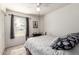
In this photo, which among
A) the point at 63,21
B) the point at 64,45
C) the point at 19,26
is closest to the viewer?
the point at 64,45

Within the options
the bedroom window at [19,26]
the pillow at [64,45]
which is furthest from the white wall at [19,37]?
the pillow at [64,45]

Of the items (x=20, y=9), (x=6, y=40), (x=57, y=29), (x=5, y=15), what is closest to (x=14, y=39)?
(x=6, y=40)

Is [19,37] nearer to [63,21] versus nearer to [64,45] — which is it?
[64,45]

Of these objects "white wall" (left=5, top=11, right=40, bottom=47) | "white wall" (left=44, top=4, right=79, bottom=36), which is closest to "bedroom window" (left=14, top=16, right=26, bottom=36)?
"white wall" (left=5, top=11, right=40, bottom=47)

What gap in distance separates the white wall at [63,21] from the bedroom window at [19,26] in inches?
17.3

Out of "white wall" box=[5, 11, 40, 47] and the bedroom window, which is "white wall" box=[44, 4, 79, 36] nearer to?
"white wall" box=[5, 11, 40, 47]

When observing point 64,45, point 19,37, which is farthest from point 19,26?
point 64,45

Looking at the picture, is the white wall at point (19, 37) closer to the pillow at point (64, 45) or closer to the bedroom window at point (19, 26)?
the bedroom window at point (19, 26)

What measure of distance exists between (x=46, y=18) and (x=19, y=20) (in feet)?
1.83

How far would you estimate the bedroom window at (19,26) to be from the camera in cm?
115

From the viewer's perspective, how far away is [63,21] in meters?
1.32

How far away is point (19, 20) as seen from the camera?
118 centimetres

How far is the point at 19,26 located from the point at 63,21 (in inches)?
34.8

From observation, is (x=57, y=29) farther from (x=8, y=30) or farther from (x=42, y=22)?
(x=8, y=30)
